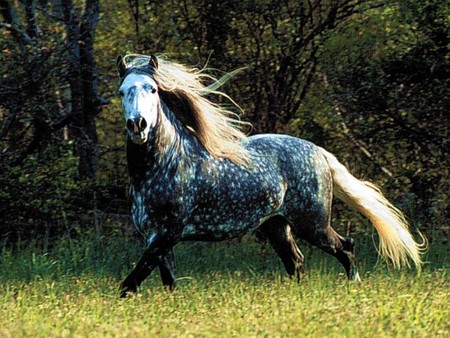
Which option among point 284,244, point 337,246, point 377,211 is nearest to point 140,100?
point 284,244

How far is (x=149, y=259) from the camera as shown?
23.6 feet

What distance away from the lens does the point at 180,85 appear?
25.5ft

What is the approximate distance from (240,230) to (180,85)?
1.26m

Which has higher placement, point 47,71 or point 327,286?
point 47,71

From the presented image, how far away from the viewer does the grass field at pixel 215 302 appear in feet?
18.3

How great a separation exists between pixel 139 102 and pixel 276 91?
516 centimetres

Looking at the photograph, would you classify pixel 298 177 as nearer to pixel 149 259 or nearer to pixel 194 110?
pixel 194 110

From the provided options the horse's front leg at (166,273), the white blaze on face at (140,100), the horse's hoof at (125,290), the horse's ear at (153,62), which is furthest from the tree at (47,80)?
the horse's hoof at (125,290)

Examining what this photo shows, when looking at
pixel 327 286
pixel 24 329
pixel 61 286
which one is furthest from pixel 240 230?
pixel 24 329

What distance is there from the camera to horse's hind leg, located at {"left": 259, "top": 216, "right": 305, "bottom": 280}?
28.5 feet

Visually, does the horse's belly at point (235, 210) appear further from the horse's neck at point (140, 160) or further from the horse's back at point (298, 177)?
the horse's neck at point (140, 160)

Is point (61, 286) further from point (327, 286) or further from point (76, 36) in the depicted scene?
point (76, 36)

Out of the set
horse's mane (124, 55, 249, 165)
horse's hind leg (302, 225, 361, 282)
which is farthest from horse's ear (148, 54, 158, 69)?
horse's hind leg (302, 225, 361, 282)

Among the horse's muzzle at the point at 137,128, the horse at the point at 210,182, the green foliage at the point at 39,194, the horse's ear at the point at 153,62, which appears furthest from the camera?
the green foliage at the point at 39,194
